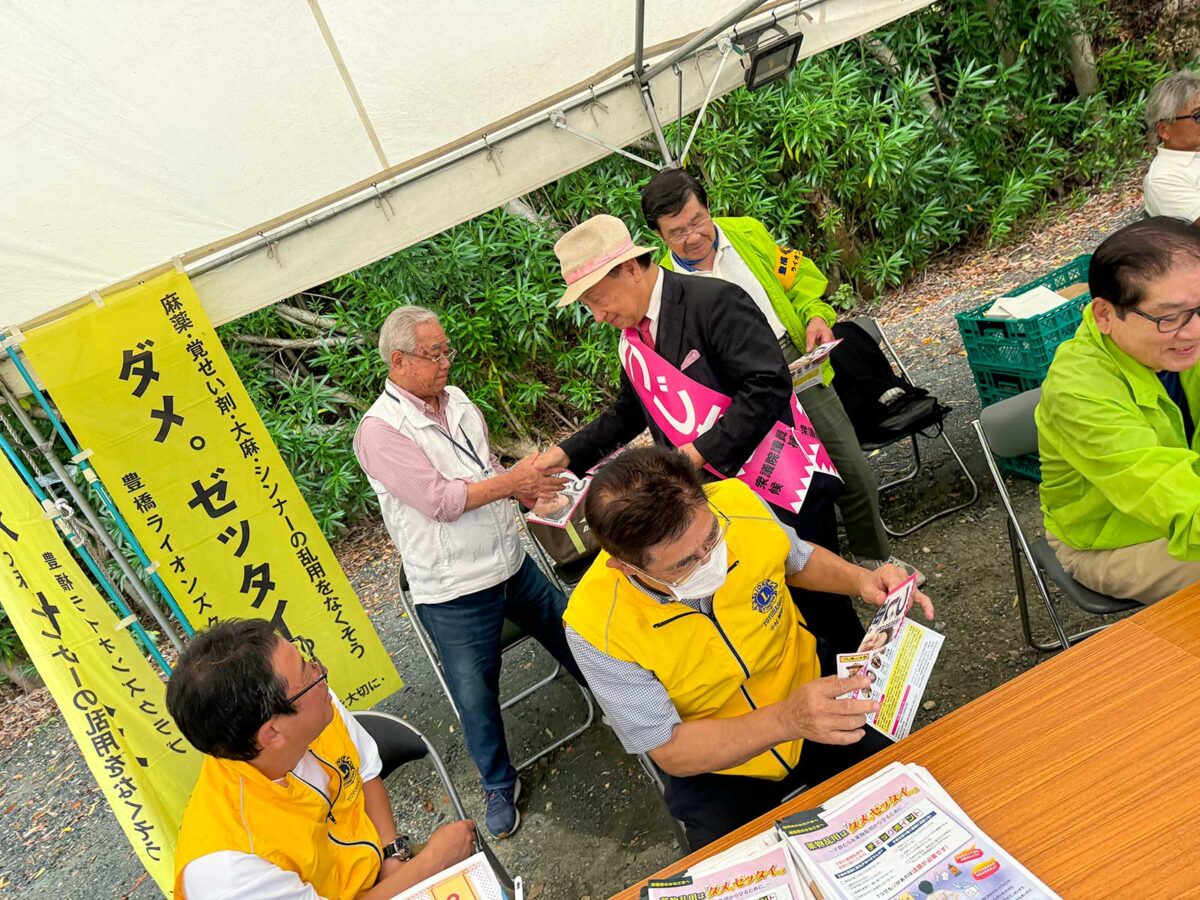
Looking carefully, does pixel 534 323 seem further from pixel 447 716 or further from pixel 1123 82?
pixel 1123 82

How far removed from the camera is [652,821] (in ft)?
9.34

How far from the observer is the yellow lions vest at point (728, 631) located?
1.66 meters

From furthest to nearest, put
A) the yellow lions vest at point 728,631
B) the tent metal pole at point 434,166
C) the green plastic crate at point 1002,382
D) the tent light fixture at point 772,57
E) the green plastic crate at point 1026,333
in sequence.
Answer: the tent light fixture at point 772,57, the green plastic crate at point 1002,382, the green plastic crate at point 1026,333, the tent metal pole at point 434,166, the yellow lions vest at point 728,631

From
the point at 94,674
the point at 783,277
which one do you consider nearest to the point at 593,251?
the point at 783,277

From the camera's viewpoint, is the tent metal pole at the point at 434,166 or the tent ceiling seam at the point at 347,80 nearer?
the tent ceiling seam at the point at 347,80

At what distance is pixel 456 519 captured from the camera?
275 centimetres

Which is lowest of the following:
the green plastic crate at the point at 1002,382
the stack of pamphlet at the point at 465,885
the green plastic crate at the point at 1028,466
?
the green plastic crate at the point at 1028,466

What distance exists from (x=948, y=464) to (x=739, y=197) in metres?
3.78

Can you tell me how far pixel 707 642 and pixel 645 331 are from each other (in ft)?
3.61

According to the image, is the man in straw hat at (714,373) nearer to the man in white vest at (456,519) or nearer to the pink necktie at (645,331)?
the pink necktie at (645,331)

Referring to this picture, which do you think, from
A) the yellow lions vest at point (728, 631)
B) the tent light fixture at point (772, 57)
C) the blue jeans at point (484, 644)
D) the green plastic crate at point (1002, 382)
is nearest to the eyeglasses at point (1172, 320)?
the yellow lions vest at point (728, 631)

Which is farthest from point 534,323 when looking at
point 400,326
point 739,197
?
point 400,326

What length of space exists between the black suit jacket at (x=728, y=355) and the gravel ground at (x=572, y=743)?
135 centimetres

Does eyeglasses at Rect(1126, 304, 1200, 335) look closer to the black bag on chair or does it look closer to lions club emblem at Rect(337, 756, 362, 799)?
the black bag on chair
